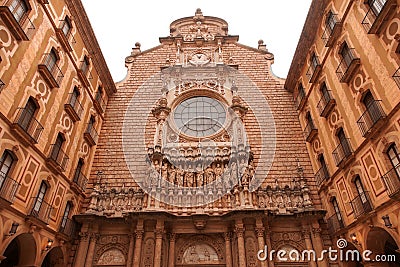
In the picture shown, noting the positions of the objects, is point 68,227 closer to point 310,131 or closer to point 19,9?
point 19,9

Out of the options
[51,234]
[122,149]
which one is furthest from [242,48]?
[51,234]

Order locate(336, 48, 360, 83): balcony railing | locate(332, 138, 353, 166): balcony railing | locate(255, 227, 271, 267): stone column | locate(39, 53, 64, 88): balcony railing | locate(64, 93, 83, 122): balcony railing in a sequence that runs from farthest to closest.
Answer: locate(64, 93, 83, 122): balcony railing
locate(255, 227, 271, 267): stone column
locate(332, 138, 353, 166): balcony railing
locate(39, 53, 64, 88): balcony railing
locate(336, 48, 360, 83): balcony railing

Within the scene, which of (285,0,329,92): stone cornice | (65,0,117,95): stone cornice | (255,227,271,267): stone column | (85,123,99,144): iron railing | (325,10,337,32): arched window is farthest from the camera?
(85,123,99,144): iron railing

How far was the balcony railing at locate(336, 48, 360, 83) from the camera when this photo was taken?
37.2 ft

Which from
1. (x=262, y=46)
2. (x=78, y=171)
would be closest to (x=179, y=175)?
(x=78, y=171)

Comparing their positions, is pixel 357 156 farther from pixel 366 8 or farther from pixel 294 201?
pixel 366 8

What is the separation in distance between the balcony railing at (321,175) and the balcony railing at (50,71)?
13780 mm

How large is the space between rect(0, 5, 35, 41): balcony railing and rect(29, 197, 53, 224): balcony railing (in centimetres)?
622

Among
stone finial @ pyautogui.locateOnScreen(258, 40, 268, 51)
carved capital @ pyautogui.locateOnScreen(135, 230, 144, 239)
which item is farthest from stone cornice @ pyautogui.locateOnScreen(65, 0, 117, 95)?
stone finial @ pyautogui.locateOnScreen(258, 40, 268, 51)

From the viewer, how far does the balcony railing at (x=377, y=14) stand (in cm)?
926

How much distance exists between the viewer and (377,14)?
10211 mm

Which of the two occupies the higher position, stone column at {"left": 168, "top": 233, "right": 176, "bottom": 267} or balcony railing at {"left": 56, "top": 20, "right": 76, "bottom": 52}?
balcony railing at {"left": 56, "top": 20, "right": 76, "bottom": 52}

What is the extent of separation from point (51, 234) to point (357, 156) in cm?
1328

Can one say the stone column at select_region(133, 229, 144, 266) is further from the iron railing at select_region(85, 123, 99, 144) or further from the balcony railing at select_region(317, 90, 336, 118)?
the balcony railing at select_region(317, 90, 336, 118)
